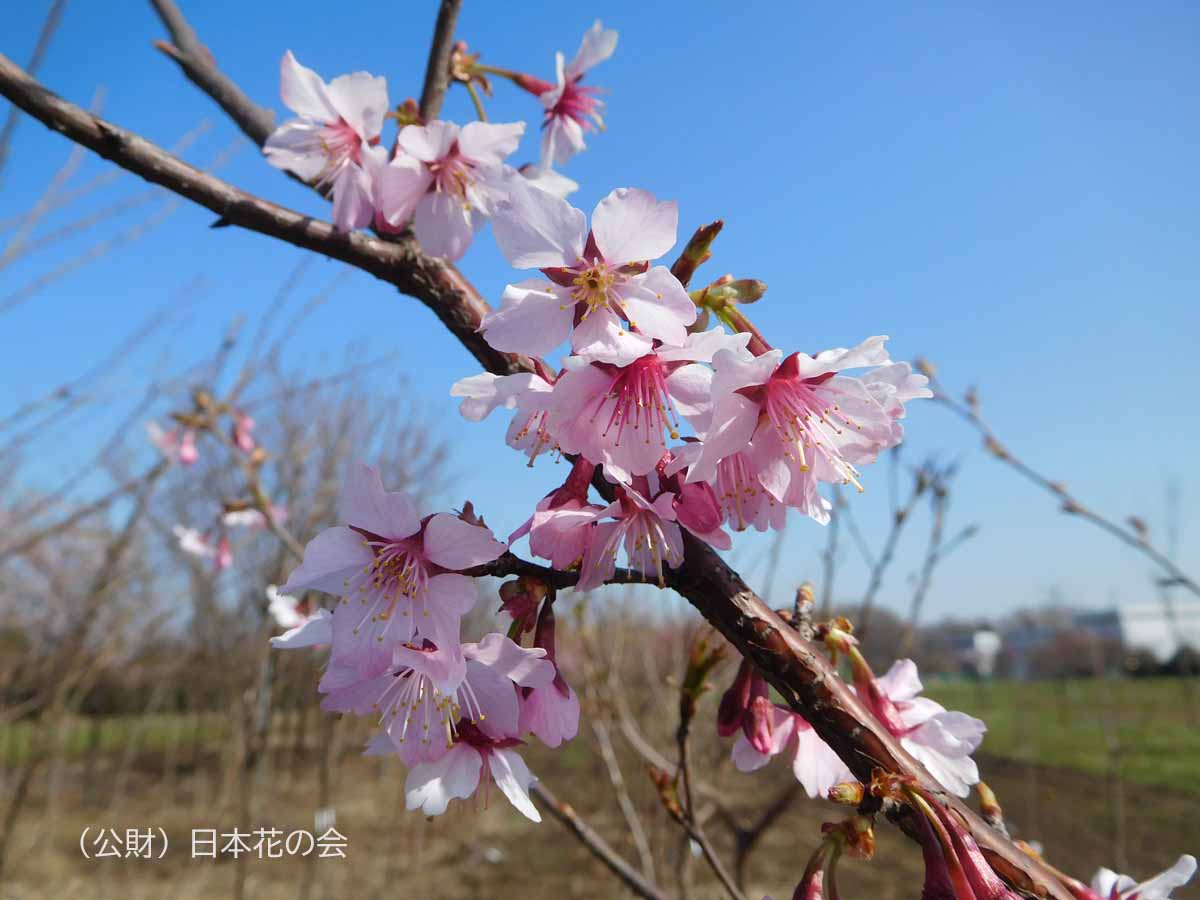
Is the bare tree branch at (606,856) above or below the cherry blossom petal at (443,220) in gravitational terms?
below

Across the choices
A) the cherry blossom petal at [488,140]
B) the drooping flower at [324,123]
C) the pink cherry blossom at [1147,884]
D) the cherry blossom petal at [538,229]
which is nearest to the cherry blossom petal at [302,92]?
the drooping flower at [324,123]

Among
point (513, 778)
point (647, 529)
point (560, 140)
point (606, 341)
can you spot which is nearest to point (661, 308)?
point (606, 341)

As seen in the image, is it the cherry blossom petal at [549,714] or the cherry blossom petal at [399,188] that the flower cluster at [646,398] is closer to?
the cherry blossom petal at [549,714]

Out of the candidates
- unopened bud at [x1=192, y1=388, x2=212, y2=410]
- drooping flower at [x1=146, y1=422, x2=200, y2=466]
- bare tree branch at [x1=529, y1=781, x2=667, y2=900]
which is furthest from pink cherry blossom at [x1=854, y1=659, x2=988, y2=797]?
drooping flower at [x1=146, y1=422, x2=200, y2=466]

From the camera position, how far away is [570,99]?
118cm

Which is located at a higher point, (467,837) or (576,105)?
(576,105)

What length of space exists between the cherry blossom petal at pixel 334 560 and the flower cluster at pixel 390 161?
0.40 metres

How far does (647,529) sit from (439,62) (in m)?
0.77

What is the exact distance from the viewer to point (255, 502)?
207 cm

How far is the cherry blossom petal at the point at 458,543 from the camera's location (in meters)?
0.50

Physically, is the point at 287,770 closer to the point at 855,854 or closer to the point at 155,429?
the point at 155,429

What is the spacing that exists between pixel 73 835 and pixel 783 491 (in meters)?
9.11

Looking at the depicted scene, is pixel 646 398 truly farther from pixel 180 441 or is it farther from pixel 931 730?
pixel 180 441

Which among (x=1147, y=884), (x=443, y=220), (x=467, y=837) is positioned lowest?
(x=467, y=837)
